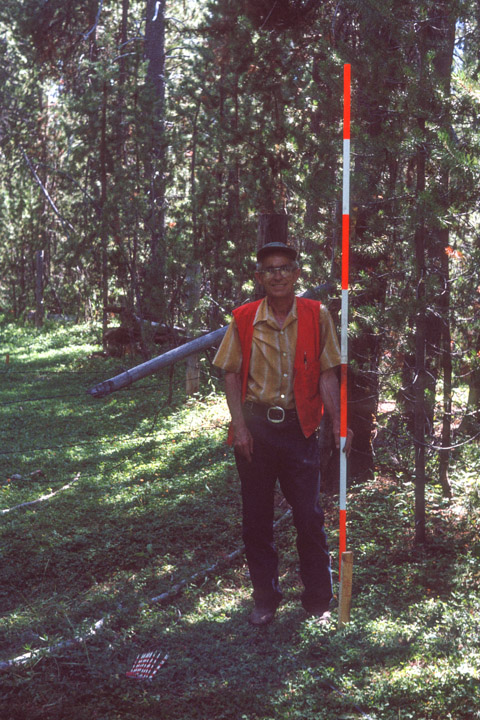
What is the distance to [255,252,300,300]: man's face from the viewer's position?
464 centimetres

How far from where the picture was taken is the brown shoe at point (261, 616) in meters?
4.81

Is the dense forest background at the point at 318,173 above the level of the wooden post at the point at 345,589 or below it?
above

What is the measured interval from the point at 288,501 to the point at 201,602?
1.06 metres

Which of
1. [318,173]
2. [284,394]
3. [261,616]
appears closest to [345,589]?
[261,616]

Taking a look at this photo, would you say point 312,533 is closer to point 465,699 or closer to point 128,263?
point 465,699

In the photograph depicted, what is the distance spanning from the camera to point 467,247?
21.3 ft

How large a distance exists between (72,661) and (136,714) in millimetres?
687

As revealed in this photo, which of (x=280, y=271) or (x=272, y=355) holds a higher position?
(x=280, y=271)

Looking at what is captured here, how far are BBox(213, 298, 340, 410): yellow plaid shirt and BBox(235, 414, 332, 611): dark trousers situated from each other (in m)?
0.17

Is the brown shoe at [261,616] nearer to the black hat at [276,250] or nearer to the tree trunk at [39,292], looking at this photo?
the black hat at [276,250]

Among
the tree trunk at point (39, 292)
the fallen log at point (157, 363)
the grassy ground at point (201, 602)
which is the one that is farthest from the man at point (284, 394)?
the tree trunk at point (39, 292)

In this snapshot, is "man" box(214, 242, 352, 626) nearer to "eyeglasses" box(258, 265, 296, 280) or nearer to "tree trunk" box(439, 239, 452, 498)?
"eyeglasses" box(258, 265, 296, 280)

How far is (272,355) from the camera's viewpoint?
4660 millimetres

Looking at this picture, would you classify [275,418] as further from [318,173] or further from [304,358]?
[318,173]
